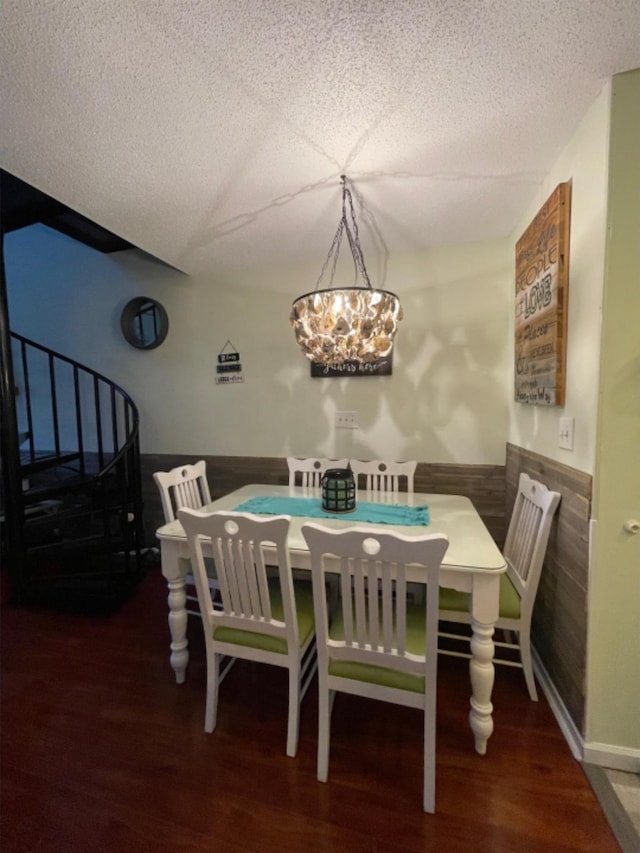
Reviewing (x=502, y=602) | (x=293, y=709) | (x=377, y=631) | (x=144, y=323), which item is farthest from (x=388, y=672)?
(x=144, y=323)

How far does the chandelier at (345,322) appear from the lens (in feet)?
4.98

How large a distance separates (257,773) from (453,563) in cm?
108

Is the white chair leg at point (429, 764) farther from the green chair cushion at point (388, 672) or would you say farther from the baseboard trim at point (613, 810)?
the baseboard trim at point (613, 810)

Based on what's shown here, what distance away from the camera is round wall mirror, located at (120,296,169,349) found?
307cm

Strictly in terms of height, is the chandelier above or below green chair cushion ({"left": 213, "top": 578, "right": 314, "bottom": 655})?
above

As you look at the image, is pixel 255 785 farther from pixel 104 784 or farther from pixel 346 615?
pixel 346 615

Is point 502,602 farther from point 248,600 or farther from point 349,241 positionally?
point 349,241

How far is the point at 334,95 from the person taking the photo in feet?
4.02

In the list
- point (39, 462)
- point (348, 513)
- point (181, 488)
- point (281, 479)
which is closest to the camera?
point (348, 513)

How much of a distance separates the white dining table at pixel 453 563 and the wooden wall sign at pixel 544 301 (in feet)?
2.36

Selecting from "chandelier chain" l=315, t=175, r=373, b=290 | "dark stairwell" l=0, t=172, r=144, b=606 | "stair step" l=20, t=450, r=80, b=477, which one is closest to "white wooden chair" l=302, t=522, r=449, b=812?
"chandelier chain" l=315, t=175, r=373, b=290

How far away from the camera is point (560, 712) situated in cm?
146

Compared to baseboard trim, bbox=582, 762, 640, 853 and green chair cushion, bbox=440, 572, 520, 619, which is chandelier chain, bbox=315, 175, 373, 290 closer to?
green chair cushion, bbox=440, 572, 520, 619

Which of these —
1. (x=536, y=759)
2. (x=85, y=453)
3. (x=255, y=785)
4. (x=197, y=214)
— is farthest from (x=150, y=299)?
(x=536, y=759)
